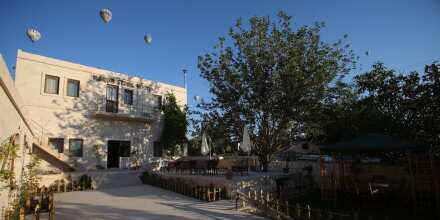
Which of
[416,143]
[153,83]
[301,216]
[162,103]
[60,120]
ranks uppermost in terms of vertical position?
Answer: [153,83]

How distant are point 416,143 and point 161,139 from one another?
54.9ft

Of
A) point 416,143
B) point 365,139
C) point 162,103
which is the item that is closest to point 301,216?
point 365,139

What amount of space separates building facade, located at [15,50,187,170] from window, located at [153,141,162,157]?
9 cm

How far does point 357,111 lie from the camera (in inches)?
584

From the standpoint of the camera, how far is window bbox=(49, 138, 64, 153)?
16531 millimetres

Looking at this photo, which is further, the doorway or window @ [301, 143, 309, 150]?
the doorway

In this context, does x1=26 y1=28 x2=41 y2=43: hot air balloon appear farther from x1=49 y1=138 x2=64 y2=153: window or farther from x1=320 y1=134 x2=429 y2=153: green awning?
x1=320 y1=134 x2=429 y2=153: green awning

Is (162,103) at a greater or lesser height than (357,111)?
greater

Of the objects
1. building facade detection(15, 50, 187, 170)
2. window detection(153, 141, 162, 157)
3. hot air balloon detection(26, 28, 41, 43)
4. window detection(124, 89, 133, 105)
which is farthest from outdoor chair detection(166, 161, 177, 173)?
hot air balloon detection(26, 28, 41, 43)

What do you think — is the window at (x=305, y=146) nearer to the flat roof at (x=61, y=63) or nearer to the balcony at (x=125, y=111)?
the balcony at (x=125, y=111)

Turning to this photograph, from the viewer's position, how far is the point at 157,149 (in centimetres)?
2183

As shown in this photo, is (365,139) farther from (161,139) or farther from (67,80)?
(67,80)

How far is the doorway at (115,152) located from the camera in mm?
19438

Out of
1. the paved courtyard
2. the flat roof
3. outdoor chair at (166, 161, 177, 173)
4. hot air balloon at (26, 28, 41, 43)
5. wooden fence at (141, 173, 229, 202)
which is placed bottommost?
the paved courtyard
